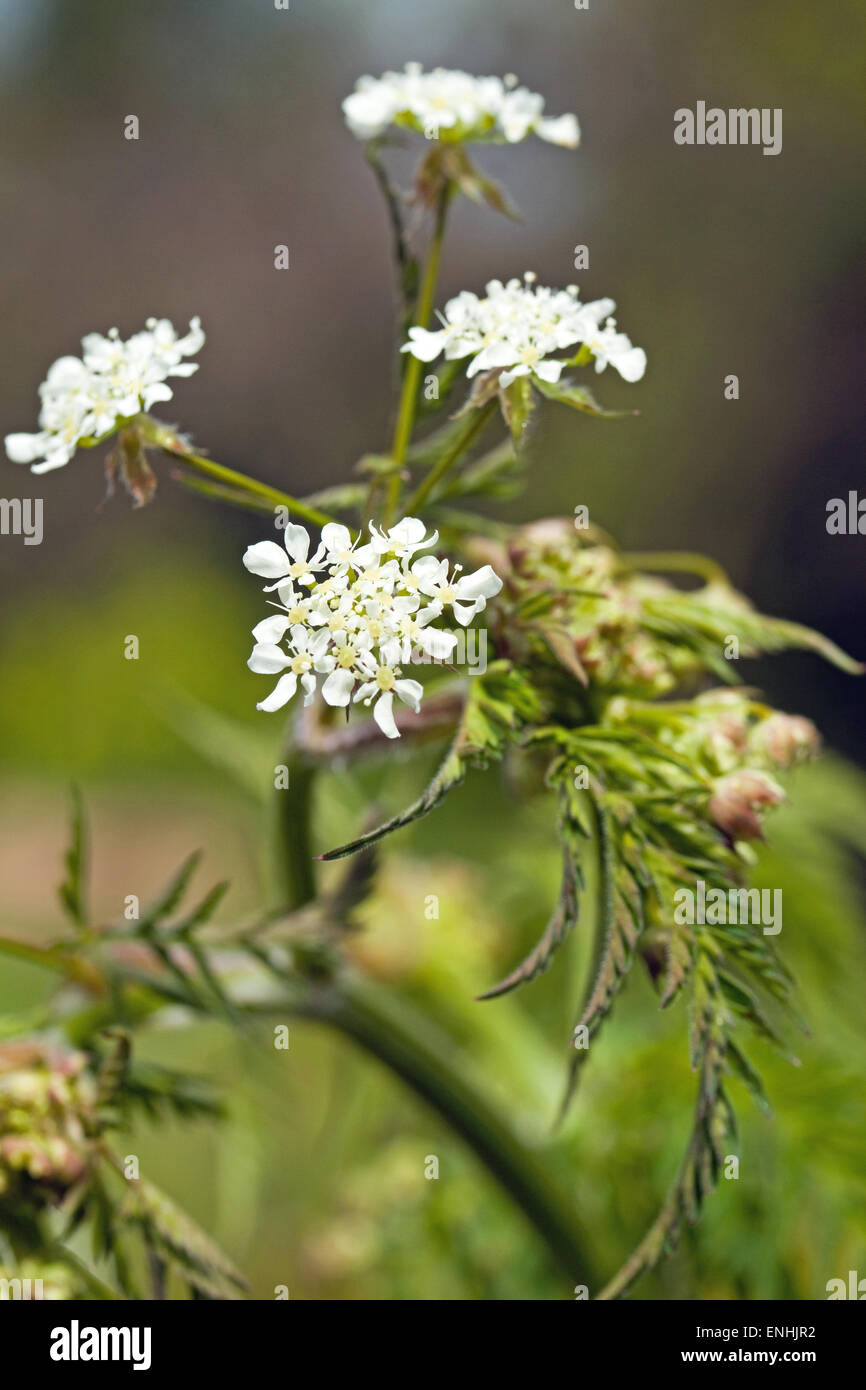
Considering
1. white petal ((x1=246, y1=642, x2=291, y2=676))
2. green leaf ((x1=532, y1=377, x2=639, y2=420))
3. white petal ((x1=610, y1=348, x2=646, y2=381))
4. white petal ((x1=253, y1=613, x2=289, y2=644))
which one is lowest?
white petal ((x1=246, y1=642, x2=291, y2=676))

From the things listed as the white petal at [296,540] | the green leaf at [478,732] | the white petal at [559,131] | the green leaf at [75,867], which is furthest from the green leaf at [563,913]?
the white petal at [559,131]

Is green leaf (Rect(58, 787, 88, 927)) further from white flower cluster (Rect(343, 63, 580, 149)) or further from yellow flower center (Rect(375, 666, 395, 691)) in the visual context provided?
white flower cluster (Rect(343, 63, 580, 149))

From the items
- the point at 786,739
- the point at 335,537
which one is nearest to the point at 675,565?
the point at 786,739

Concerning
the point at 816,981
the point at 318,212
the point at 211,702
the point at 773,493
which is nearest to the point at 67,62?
the point at 318,212

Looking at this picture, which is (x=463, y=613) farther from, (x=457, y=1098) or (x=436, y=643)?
(x=457, y=1098)

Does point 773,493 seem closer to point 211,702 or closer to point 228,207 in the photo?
point 211,702

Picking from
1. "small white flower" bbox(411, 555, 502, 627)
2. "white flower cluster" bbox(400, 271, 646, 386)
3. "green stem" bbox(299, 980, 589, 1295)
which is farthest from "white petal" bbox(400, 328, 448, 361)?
"green stem" bbox(299, 980, 589, 1295)
